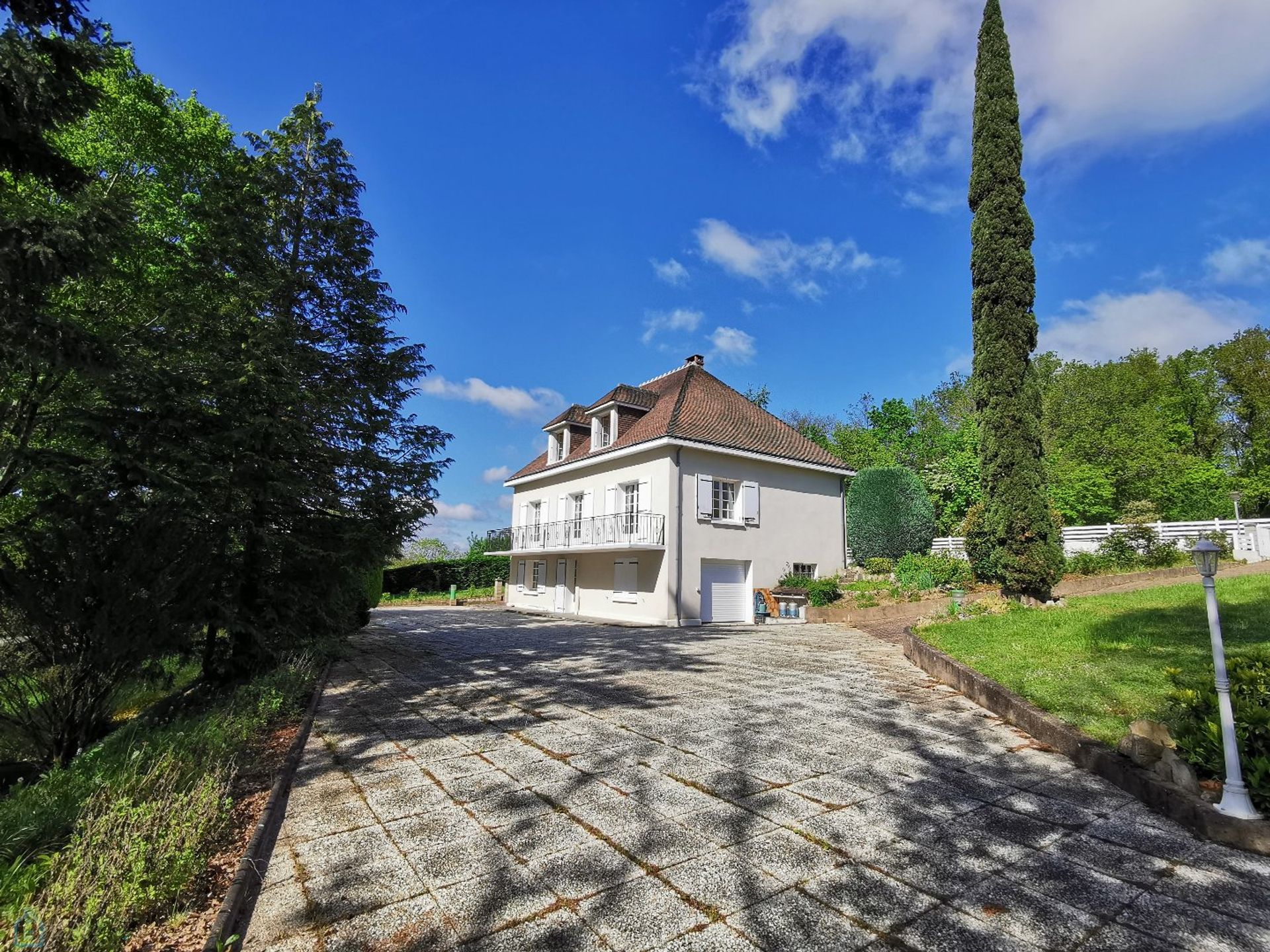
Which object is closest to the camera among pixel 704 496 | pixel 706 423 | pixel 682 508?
pixel 682 508

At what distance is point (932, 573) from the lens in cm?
1598

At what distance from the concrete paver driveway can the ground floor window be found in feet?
37.4

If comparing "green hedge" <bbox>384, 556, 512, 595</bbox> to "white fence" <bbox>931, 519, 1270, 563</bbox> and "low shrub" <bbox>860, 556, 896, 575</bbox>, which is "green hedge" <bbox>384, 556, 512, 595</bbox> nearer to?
"low shrub" <bbox>860, 556, 896, 575</bbox>

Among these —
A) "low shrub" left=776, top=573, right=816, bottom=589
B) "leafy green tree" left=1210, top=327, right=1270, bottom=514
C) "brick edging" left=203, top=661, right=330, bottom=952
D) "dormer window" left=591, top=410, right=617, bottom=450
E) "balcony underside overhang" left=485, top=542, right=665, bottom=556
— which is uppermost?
"leafy green tree" left=1210, top=327, right=1270, bottom=514

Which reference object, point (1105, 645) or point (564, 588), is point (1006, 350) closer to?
point (1105, 645)

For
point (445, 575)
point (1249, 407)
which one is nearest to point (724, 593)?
point (445, 575)

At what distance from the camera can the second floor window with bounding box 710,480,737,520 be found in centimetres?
1739

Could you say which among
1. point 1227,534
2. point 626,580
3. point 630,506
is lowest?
point 626,580

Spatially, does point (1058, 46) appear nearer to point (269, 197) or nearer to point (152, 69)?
point (269, 197)

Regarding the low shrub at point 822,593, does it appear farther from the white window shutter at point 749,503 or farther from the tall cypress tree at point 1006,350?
the tall cypress tree at point 1006,350

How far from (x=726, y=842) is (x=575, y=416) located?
19948mm

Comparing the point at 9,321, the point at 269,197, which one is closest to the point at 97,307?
the point at 269,197

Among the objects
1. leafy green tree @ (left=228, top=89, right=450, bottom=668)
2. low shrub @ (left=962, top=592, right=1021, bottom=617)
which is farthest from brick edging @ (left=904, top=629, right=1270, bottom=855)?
leafy green tree @ (left=228, top=89, right=450, bottom=668)

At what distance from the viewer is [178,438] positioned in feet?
23.3
